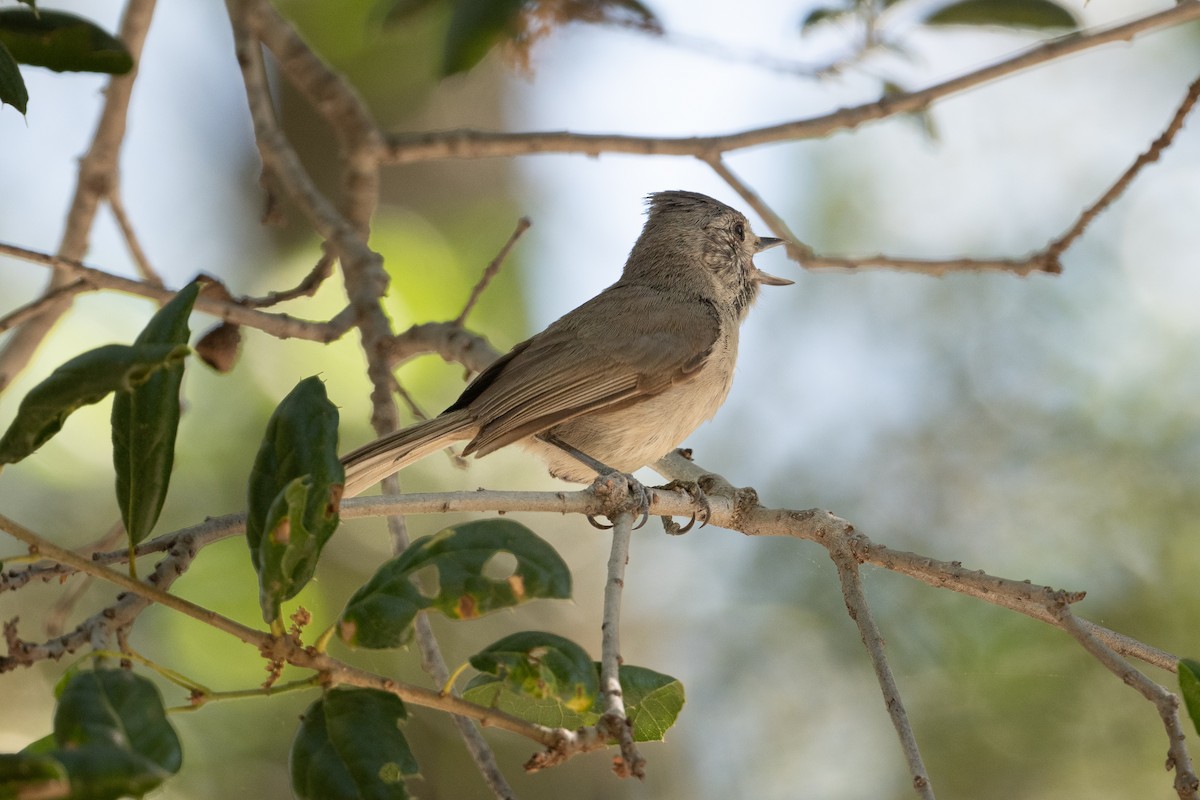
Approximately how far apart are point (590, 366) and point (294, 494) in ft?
7.82

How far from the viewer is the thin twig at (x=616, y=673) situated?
1755 millimetres

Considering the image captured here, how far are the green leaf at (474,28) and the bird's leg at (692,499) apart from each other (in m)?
1.61

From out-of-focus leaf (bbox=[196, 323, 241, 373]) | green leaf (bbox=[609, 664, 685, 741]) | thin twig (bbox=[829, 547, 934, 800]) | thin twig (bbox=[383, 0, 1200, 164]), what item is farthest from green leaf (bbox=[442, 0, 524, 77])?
green leaf (bbox=[609, 664, 685, 741])

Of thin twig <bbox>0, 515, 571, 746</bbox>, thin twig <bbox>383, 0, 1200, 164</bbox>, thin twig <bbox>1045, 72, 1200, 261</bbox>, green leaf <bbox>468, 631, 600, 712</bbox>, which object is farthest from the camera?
thin twig <bbox>383, 0, 1200, 164</bbox>

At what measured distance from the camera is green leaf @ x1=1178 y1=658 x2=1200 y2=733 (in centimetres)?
190

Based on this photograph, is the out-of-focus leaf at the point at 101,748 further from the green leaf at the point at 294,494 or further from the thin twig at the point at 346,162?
the thin twig at the point at 346,162

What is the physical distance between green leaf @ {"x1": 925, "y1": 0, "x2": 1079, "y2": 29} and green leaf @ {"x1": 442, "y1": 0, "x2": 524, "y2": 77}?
5.35 feet

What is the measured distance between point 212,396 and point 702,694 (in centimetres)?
305

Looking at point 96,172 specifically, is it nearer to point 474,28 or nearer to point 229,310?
point 229,310

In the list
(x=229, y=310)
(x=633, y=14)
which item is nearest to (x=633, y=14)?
(x=633, y=14)

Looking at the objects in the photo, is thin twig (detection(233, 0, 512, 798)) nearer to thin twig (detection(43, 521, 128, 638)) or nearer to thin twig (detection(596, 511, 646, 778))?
thin twig (detection(43, 521, 128, 638))

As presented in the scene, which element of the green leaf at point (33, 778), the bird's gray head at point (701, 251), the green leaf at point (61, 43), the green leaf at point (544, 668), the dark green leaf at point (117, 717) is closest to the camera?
the green leaf at point (33, 778)

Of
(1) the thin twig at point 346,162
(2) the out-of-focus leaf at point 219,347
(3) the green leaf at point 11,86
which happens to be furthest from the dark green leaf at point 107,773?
(2) the out-of-focus leaf at point 219,347

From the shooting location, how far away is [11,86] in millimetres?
2125
